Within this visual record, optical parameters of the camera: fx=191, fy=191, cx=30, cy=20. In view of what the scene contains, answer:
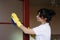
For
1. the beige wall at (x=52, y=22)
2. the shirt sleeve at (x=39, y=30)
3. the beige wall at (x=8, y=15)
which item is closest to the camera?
the shirt sleeve at (x=39, y=30)

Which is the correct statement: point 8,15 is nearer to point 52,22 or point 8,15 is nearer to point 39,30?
point 52,22

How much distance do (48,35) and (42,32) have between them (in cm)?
10

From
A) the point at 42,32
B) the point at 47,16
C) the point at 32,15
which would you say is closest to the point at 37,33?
the point at 42,32

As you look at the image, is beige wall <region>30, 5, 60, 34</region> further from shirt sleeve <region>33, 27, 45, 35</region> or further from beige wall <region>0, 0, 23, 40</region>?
shirt sleeve <region>33, 27, 45, 35</region>

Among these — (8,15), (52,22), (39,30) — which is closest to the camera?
(39,30)

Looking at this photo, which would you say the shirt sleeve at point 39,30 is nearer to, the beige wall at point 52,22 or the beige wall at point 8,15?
the beige wall at point 8,15

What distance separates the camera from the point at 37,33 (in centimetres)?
197

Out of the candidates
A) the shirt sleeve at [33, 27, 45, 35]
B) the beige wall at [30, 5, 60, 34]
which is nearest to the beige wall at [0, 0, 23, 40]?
the beige wall at [30, 5, 60, 34]

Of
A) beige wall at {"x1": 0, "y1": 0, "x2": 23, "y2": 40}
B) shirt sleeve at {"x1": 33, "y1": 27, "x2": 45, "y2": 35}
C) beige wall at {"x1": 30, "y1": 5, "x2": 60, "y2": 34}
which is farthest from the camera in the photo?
beige wall at {"x1": 30, "y1": 5, "x2": 60, "y2": 34}

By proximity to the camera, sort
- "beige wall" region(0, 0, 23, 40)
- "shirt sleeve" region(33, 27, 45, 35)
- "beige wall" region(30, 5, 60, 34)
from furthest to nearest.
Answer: "beige wall" region(30, 5, 60, 34), "beige wall" region(0, 0, 23, 40), "shirt sleeve" region(33, 27, 45, 35)

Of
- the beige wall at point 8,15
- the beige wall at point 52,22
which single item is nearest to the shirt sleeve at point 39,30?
the beige wall at point 8,15

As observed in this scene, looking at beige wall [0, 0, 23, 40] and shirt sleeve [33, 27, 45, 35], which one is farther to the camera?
beige wall [0, 0, 23, 40]

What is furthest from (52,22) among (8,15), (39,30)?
(39,30)

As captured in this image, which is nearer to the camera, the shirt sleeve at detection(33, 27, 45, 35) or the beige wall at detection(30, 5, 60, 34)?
the shirt sleeve at detection(33, 27, 45, 35)
